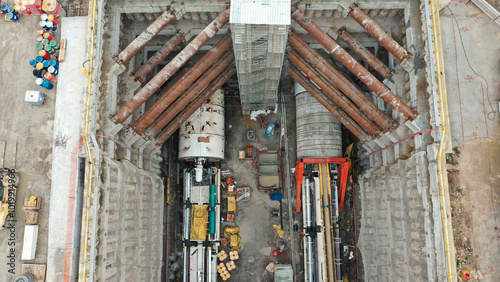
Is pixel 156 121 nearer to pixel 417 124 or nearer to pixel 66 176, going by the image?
pixel 66 176

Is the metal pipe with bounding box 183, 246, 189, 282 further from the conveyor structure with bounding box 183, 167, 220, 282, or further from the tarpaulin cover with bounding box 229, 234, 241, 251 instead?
the tarpaulin cover with bounding box 229, 234, 241, 251

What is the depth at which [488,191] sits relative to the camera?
1395cm

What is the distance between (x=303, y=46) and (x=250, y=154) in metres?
8.98

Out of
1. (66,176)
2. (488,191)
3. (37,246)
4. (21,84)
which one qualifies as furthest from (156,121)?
(488,191)

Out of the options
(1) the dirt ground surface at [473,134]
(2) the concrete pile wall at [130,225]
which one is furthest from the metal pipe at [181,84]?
(1) the dirt ground surface at [473,134]

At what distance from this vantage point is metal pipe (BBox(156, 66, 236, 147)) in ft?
58.6

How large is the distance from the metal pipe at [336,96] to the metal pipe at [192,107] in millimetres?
4224

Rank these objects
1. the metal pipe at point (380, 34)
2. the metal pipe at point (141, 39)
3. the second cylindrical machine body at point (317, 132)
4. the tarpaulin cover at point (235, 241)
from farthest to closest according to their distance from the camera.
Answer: the tarpaulin cover at point (235, 241), the second cylindrical machine body at point (317, 132), the metal pipe at point (141, 39), the metal pipe at point (380, 34)

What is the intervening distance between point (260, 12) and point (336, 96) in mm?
6960

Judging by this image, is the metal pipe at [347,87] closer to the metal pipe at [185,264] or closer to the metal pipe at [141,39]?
the metal pipe at [141,39]

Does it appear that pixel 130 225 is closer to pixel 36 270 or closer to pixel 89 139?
pixel 36 270

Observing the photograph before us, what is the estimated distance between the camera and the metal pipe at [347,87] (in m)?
15.1

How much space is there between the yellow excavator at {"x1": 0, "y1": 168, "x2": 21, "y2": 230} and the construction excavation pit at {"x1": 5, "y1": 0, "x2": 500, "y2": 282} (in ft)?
6.45

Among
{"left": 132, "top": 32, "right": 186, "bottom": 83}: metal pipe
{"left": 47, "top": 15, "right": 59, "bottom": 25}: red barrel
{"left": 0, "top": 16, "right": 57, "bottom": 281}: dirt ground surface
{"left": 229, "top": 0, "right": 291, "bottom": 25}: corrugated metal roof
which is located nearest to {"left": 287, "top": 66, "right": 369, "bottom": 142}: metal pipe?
{"left": 229, "top": 0, "right": 291, "bottom": 25}: corrugated metal roof
